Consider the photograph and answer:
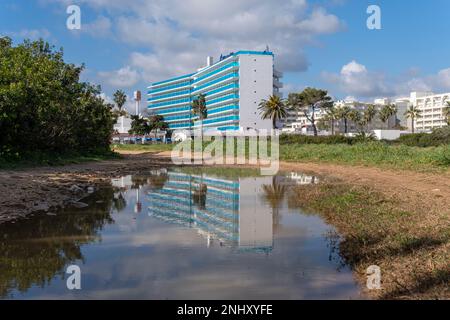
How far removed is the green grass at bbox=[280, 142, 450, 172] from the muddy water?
18379 mm

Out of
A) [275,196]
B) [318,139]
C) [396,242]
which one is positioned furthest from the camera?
[318,139]

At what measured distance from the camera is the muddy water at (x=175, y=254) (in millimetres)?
7664

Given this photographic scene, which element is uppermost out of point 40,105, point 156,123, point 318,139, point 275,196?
point 156,123

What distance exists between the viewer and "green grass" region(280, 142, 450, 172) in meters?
31.4

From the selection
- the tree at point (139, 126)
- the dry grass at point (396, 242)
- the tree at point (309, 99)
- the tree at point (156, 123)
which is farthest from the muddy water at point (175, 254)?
the tree at point (156, 123)

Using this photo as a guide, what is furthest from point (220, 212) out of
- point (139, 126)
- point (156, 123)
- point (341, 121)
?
point (341, 121)

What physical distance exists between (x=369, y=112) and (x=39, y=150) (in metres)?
116

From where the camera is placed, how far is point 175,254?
10000 mm

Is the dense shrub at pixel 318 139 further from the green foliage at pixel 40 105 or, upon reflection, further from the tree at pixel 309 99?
the green foliage at pixel 40 105

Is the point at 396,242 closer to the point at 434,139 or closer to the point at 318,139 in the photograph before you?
the point at 434,139

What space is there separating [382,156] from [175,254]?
33860mm

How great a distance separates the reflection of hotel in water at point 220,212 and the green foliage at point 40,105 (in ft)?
38.1

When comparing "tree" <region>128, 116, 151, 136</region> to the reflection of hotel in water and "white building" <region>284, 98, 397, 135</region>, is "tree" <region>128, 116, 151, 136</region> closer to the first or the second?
"white building" <region>284, 98, 397, 135</region>
